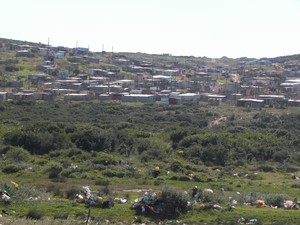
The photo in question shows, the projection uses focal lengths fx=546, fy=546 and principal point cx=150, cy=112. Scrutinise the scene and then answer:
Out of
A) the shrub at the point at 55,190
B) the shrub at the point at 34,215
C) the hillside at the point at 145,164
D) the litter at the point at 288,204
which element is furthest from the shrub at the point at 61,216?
the litter at the point at 288,204

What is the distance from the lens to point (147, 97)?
62.3 metres

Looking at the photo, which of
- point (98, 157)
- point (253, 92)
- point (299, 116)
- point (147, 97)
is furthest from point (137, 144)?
point (253, 92)

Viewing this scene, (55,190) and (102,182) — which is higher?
(55,190)

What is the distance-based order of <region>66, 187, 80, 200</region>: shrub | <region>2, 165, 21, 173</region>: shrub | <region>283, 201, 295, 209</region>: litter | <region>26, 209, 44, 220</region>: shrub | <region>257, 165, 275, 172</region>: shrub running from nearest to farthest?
<region>26, 209, 44, 220</region>: shrub < <region>283, 201, 295, 209</region>: litter < <region>66, 187, 80, 200</region>: shrub < <region>2, 165, 21, 173</region>: shrub < <region>257, 165, 275, 172</region>: shrub

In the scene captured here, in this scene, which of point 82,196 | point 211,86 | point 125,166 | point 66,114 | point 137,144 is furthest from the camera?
point 211,86

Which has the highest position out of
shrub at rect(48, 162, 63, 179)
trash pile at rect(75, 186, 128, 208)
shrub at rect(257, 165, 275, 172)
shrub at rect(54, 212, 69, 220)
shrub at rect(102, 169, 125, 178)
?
shrub at rect(54, 212, 69, 220)

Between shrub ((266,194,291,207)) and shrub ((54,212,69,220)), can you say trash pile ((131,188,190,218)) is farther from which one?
shrub ((266,194,291,207))

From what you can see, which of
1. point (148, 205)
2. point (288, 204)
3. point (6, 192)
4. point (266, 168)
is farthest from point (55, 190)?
point (266, 168)

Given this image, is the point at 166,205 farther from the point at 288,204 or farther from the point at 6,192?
the point at 6,192

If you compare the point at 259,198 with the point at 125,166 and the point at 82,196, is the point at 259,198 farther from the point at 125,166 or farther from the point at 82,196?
the point at 125,166

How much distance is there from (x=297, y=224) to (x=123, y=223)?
16.2 feet

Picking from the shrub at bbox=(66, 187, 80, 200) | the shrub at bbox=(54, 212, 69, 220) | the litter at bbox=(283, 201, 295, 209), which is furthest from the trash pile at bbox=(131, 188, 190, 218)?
the litter at bbox=(283, 201, 295, 209)

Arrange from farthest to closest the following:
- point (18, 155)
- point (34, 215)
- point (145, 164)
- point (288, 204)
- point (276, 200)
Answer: point (145, 164)
point (18, 155)
point (276, 200)
point (288, 204)
point (34, 215)

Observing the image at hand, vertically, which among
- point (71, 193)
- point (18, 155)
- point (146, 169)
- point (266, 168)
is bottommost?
point (266, 168)
